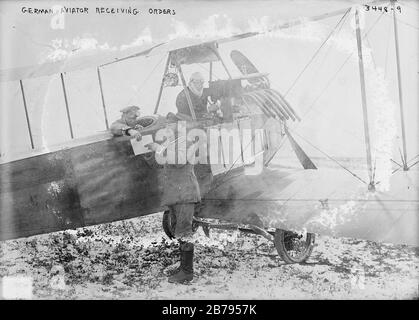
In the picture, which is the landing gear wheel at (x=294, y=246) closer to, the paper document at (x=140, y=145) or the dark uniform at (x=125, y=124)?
the paper document at (x=140, y=145)

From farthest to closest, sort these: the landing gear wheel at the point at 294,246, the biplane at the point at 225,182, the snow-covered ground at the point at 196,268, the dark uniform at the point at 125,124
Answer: the landing gear wheel at the point at 294,246, the snow-covered ground at the point at 196,268, the dark uniform at the point at 125,124, the biplane at the point at 225,182

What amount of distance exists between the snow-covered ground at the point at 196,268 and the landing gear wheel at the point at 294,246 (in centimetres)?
8

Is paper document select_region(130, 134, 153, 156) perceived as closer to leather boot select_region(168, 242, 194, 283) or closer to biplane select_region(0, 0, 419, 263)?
biplane select_region(0, 0, 419, 263)

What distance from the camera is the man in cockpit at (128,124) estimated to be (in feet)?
11.2

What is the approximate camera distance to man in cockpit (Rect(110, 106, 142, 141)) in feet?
Result: 11.2

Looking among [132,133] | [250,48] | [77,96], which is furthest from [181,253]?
[250,48]

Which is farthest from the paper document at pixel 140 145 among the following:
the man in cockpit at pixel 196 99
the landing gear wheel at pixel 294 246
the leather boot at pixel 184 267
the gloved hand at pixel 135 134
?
the landing gear wheel at pixel 294 246

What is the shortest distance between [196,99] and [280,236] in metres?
1.58

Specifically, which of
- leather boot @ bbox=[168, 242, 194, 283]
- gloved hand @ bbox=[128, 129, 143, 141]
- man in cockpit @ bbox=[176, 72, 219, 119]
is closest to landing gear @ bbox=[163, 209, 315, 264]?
leather boot @ bbox=[168, 242, 194, 283]

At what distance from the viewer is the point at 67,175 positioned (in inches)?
127

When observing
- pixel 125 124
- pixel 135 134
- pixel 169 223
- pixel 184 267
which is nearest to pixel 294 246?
pixel 184 267

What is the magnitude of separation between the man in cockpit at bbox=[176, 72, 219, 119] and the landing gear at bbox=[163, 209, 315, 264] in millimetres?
999

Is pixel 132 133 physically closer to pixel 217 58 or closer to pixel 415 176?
pixel 217 58

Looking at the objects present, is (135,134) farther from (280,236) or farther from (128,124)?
(280,236)
